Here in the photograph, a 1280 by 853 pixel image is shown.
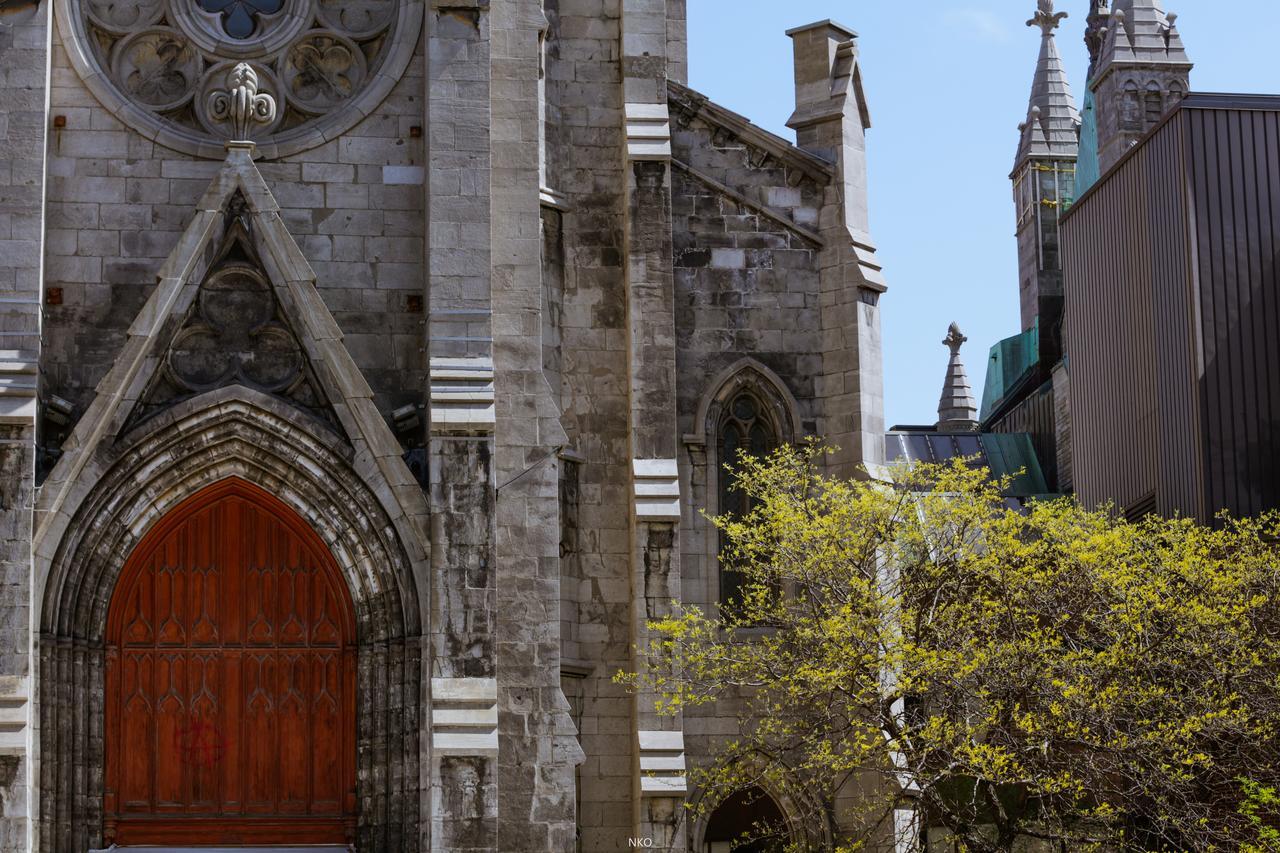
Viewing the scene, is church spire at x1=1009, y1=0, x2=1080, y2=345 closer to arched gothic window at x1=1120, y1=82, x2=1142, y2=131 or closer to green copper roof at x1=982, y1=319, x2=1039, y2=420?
green copper roof at x1=982, y1=319, x2=1039, y2=420

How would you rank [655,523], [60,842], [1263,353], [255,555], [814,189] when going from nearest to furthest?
[60,842]
[255,555]
[655,523]
[814,189]
[1263,353]

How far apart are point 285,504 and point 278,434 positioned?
2.63 ft

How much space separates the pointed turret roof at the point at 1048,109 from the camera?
2516 inches

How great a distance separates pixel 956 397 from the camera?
67562 mm

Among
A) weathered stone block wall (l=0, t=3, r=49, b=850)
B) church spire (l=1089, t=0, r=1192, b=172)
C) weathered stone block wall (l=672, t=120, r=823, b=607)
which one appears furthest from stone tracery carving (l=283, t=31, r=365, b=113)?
church spire (l=1089, t=0, r=1192, b=172)

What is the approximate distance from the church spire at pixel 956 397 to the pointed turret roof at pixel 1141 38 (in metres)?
14.0

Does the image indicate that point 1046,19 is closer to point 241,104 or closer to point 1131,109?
point 1131,109

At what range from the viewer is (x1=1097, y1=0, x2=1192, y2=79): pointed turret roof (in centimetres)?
5459

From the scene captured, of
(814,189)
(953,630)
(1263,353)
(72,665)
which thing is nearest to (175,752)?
(72,665)

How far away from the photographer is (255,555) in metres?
25.9

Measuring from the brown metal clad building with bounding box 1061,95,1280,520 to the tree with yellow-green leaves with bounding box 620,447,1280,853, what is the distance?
23.2 ft

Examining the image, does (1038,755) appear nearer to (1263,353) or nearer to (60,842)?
(60,842)

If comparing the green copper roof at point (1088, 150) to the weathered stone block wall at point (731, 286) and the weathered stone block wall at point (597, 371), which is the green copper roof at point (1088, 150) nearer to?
the weathered stone block wall at point (731, 286)

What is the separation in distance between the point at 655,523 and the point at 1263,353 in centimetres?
1369
